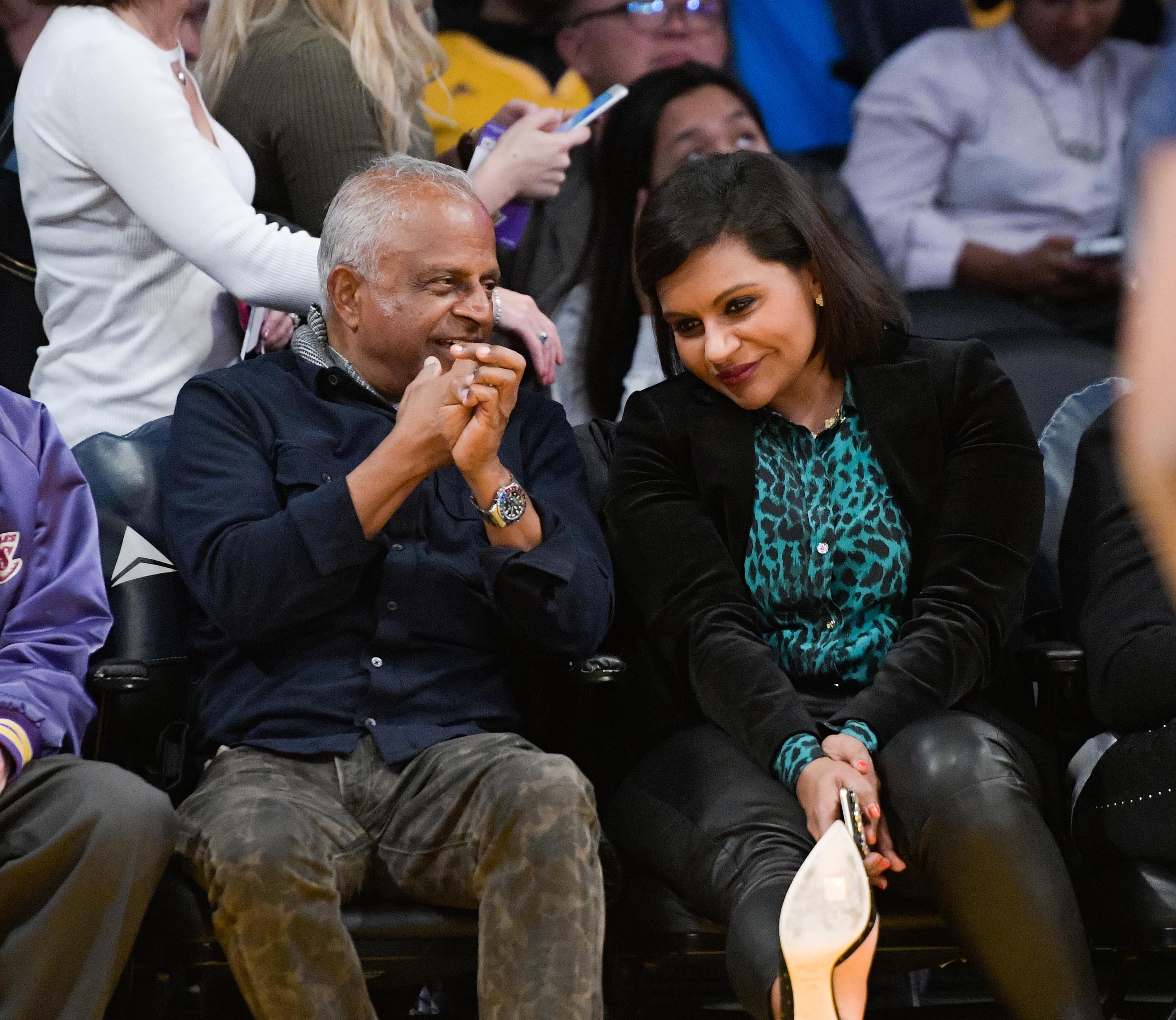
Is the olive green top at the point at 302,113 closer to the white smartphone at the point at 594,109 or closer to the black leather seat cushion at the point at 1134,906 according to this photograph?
the white smartphone at the point at 594,109

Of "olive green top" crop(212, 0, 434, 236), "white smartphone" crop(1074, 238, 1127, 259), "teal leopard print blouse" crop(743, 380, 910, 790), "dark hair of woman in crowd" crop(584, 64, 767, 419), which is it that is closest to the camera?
"teal leopard print blouse" crop(743, 380, 910, 790)

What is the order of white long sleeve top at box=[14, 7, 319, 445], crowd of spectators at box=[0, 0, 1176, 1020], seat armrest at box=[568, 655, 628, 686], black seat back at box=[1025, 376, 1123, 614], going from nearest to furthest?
crowd of spectators at box=[0, 0, 1176, 1020] → seat armrest at box=[568, 655, 628, 686] → white long sleeve top at box=[14, 7, 319, 445] → black seat back at box=[1025, 376, 1123, 614]

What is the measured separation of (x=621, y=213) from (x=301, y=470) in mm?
1240

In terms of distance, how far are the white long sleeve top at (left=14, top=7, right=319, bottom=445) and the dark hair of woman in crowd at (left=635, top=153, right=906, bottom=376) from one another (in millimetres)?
547

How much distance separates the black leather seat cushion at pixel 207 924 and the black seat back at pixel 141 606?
10.9 inches

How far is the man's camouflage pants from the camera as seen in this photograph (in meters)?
1.86

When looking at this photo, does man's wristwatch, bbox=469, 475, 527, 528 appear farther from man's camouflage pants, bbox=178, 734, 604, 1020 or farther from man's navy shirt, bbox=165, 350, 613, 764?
man's camouflage pants, bbox=178, 734, 604, 1020

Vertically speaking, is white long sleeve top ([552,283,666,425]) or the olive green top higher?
the olive green top

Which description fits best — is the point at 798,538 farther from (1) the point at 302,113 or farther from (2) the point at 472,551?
(1) the point at 302,113

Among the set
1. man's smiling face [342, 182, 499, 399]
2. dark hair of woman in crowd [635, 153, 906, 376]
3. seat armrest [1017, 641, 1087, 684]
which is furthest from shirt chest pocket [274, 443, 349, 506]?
seat armrest [1017, 641, 1087, 684]

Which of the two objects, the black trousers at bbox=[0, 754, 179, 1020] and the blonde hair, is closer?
the black trousers at bbox=[0, 754, 179, 1020]

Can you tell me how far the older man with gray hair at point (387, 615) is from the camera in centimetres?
189

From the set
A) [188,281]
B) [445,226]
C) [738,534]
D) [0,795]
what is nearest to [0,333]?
[188,281]

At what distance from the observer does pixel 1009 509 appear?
229 centimetres
